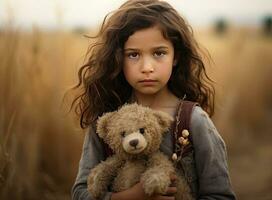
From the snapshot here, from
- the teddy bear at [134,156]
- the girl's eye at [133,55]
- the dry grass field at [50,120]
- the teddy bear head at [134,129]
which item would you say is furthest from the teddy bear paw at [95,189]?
the dry grass field at [50,120]

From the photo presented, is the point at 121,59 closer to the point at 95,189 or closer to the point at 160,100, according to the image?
the point at 160,100

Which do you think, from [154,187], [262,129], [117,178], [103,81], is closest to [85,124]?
[103,81]

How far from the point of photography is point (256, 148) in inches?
243

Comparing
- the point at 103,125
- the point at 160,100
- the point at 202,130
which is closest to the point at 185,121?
the point at 202,130

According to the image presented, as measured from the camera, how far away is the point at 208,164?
212 cm

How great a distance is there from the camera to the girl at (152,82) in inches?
83.9

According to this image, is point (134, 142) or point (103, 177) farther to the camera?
point (103, 177)

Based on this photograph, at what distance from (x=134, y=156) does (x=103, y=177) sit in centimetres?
14

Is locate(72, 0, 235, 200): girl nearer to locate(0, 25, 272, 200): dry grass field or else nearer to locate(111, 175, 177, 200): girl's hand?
locate(111, 175, 177, 200): girl's hand

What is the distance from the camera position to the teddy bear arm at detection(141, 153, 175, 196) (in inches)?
76.5

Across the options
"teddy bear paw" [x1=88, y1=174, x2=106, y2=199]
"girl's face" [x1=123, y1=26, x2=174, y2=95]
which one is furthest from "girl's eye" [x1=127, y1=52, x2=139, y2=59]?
"teddy bear paw" [x1=88, y1=174, x2=106, y2=199]

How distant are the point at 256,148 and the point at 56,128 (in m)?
2.80

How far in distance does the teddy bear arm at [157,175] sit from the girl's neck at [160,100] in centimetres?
24

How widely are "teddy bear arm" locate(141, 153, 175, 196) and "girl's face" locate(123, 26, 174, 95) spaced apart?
0.91ft
